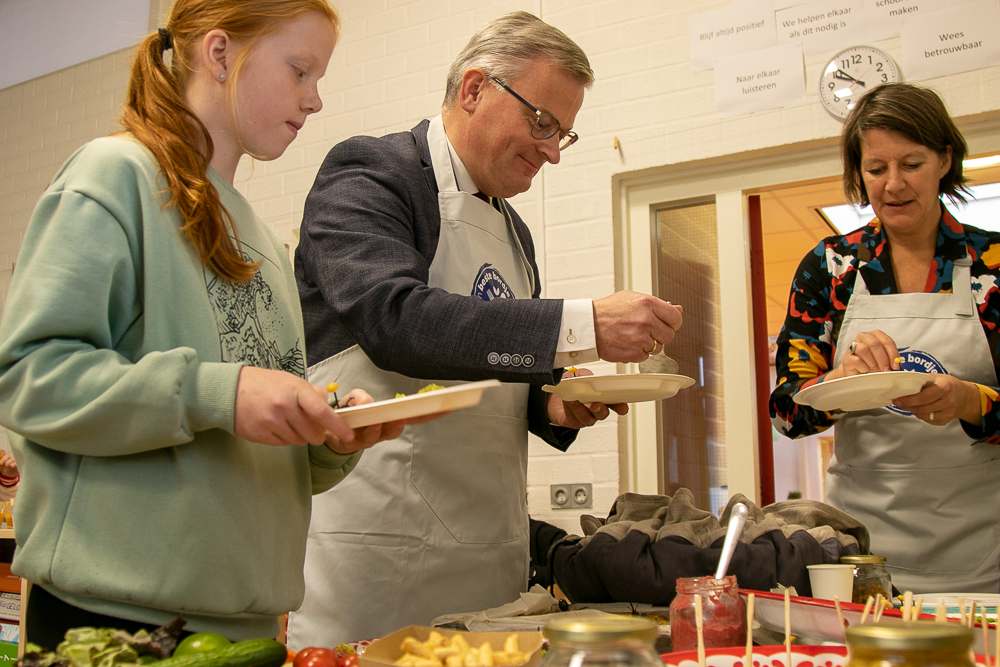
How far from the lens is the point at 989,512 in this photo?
1.84 meters

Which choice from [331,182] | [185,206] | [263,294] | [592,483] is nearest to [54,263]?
[185,206]

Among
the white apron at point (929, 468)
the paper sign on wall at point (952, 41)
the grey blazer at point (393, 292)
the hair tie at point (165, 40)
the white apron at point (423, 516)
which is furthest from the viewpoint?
the paper sign on wall at point (952, 41)

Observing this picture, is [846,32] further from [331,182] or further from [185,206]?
[185,206]

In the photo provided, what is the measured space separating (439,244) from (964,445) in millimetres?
1301

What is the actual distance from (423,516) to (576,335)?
44cm

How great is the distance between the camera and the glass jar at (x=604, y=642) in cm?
52

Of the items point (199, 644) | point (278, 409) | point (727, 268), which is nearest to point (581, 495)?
A: point (727, 268)

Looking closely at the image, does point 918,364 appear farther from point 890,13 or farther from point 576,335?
point 890,13

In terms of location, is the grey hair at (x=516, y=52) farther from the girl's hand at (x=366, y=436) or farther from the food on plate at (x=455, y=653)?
the food on plate at (x=455, y=653)

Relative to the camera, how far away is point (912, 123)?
1915mm

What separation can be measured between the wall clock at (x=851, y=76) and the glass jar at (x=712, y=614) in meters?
2.29

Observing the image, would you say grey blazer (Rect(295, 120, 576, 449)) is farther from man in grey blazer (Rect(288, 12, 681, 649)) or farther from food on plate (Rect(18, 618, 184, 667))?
food on plate (Rect(18, 618, 184, 667))

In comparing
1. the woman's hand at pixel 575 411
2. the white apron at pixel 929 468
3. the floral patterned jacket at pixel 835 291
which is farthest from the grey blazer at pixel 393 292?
the white apron at pixel 929 468

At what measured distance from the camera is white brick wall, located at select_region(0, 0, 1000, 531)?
296 cm
